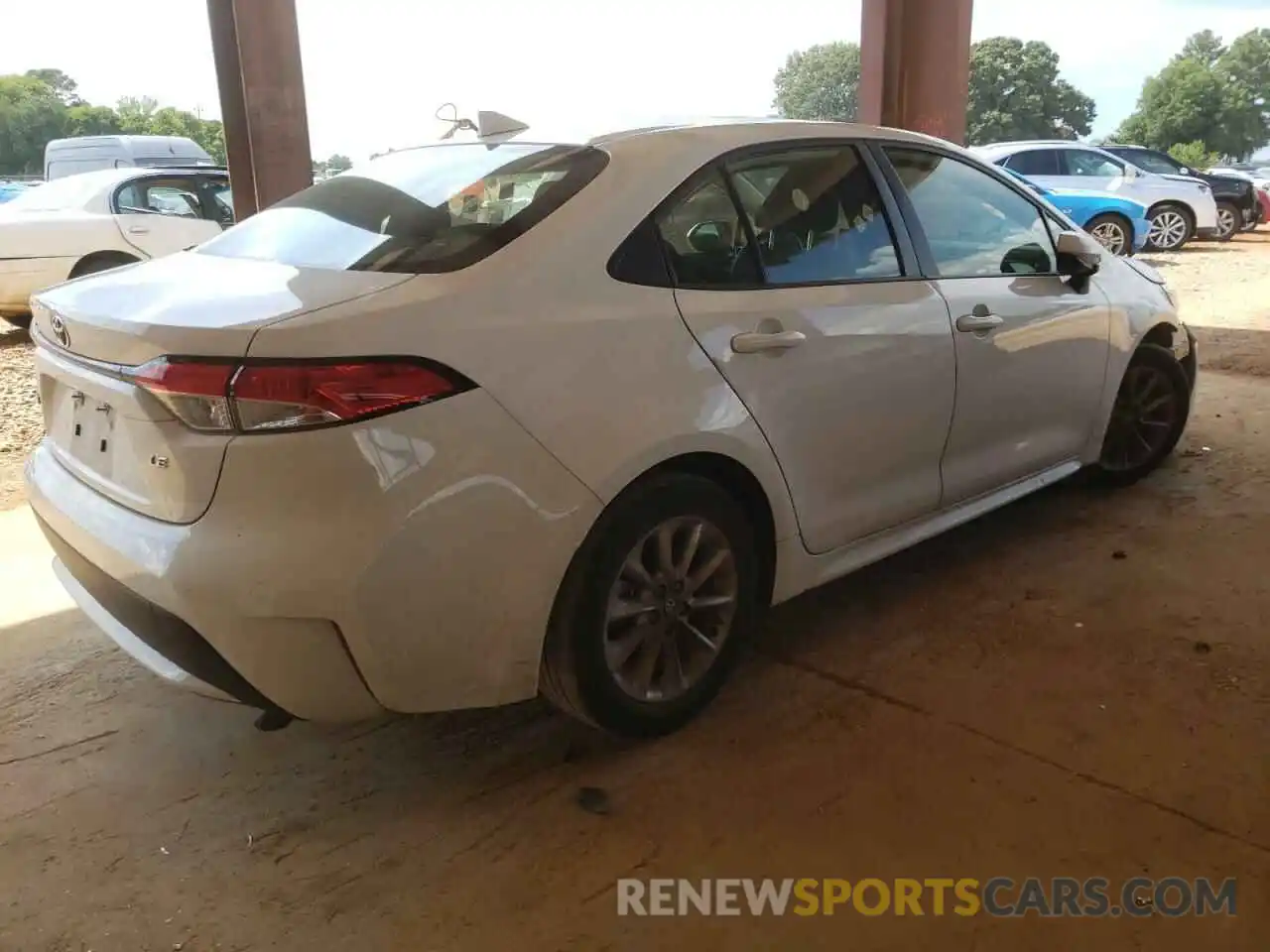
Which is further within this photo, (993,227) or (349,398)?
(993,227)

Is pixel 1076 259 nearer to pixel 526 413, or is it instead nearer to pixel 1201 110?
pixel 526 413

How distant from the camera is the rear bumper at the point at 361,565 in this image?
6.48 feet

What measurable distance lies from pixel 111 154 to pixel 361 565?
48.9 feet

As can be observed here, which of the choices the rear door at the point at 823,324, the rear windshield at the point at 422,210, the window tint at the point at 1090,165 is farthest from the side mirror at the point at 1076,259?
the window tint at the point at 1090,165

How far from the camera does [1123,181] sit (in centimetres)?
1387

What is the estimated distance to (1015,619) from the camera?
10.8ft

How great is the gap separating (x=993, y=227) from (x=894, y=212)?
559 mm

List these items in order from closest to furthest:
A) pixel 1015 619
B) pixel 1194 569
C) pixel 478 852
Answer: pixel 478 852, pixel 1015 619, pixel 1194 569

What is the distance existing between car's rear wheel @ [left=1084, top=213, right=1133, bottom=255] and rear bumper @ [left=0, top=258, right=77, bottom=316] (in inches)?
450

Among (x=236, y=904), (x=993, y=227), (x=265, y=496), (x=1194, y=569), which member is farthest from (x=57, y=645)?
(x=1194, y=569)

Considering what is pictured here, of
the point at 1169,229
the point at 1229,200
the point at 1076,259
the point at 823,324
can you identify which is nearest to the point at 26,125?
the point at 1169,229

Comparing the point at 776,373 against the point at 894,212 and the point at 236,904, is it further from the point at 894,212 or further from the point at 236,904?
the point at 236,904

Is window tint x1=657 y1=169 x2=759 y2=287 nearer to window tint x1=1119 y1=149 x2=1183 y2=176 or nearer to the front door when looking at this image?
the front door

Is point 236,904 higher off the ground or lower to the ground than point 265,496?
lower
